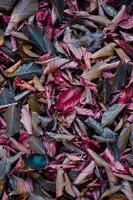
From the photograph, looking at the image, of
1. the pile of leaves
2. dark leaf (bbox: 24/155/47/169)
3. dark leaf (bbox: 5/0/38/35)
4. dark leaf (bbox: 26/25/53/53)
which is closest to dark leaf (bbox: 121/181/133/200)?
the pile of leaves

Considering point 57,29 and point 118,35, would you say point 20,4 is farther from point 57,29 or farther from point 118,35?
point 118,35

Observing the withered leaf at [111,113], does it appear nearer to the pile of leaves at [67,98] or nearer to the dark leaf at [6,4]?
the pile of leaves at [67,98]

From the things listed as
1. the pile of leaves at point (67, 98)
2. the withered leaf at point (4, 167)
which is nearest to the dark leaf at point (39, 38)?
the pile of leaves at point (67, 98)

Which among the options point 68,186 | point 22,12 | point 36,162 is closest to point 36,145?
point 36,162

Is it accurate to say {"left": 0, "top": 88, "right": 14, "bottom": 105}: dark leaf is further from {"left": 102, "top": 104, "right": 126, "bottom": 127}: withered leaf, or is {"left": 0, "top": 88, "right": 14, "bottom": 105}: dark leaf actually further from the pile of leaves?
{"left": 102, "top": 104, "right": 126, "bottom": 127}: withered leaf

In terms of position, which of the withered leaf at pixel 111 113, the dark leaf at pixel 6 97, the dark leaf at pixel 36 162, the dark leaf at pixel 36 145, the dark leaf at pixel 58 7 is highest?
the dark leaf at pixel 58 7

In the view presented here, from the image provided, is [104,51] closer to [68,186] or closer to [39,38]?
[39,38]

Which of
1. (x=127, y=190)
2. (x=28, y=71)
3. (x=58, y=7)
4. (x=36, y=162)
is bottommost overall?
(x=127, y=190)

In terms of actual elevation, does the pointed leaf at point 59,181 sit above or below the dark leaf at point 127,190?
above
